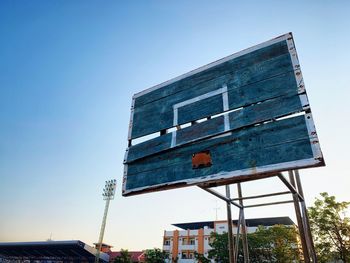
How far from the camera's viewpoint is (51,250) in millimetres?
37594

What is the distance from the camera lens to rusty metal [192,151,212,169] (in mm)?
3672

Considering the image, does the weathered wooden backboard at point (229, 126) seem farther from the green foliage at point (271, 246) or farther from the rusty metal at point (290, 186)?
the green foliage at point (271, 246)

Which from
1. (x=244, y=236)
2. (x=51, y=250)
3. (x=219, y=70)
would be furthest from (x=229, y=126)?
(x=51, y=250)

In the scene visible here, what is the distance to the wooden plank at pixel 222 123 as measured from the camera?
3.43 meters

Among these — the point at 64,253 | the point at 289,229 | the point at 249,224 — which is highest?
the point at 249,224

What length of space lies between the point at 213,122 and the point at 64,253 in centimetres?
4180

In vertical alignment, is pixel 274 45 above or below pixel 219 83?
above

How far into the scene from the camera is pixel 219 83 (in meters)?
4.29

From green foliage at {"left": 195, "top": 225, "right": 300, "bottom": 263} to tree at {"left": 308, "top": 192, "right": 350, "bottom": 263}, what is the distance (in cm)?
308

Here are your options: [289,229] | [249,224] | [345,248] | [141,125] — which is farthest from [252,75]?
[249,224]

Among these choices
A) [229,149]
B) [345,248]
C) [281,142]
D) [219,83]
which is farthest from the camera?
[345,248]

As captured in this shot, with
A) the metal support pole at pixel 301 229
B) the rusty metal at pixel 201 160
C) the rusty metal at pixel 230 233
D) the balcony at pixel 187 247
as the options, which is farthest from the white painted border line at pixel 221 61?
the balcony at pixel 187 247

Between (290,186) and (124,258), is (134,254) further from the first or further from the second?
(290,186)

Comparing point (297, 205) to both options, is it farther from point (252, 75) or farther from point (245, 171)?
point (252, 75)
